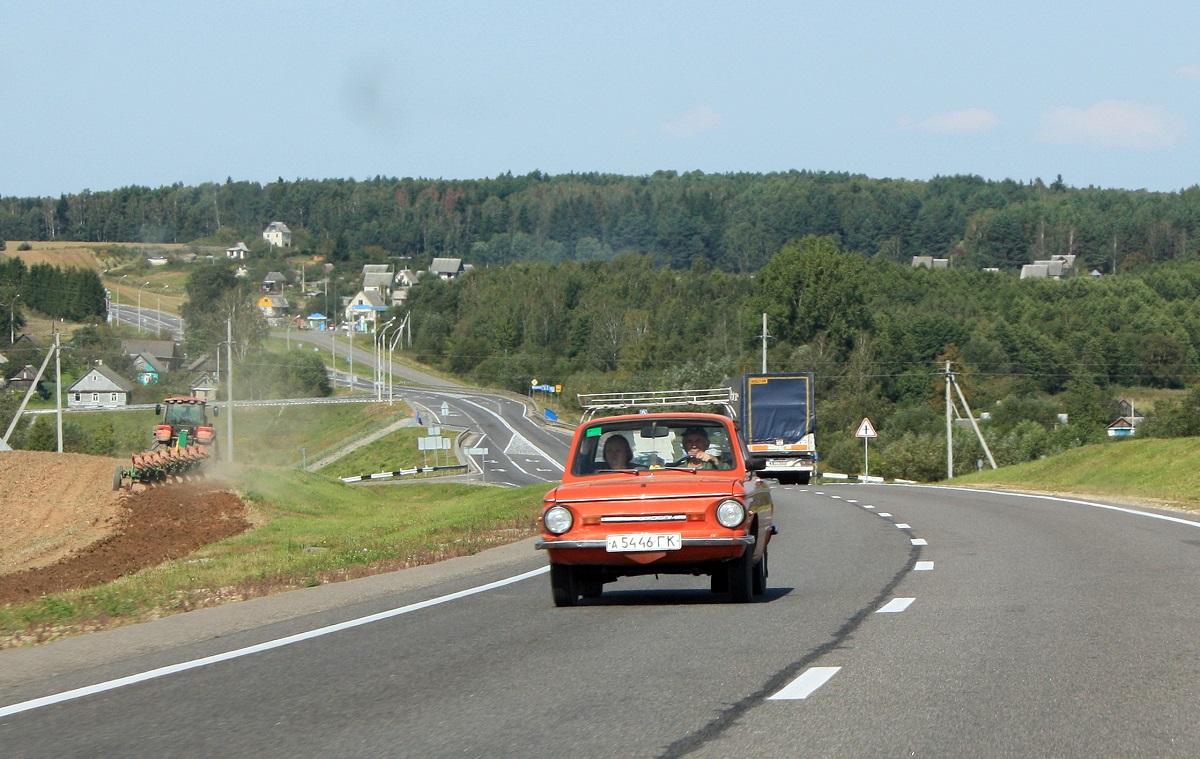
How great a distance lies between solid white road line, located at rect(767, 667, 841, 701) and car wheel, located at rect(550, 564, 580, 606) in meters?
3.78

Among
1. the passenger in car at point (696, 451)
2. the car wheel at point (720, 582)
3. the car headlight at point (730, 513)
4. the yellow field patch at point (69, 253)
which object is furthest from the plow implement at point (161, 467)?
the yellow field patch at point (69, 253)

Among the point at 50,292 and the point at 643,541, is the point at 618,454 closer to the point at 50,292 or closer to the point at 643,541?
the point at 643,541

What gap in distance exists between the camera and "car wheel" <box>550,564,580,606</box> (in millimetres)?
12109

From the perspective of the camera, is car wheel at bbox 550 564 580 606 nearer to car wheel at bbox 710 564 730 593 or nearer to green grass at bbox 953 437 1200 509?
car wheel at bbox 710 564 730 593

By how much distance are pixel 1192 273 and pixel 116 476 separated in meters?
120

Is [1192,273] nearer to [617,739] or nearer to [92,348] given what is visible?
[92,348]

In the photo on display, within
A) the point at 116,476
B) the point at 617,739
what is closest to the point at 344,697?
the point at 617,739

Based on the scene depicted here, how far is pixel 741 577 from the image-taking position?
39.4 ft

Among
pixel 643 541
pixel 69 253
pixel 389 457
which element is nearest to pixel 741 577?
pixel 643 541

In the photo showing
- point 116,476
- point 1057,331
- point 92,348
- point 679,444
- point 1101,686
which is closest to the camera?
point 1101,686

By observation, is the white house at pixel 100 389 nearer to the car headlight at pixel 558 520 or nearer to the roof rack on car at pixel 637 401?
the roof rack on car at pixel 637 401

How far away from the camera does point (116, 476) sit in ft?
133

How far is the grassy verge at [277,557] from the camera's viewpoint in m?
12.9

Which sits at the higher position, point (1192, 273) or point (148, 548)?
point (1192, 273)
